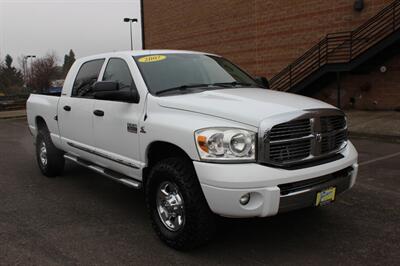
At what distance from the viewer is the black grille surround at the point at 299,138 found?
3.41 metres

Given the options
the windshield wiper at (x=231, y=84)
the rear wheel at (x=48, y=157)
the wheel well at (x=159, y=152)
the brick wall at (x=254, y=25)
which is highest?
the brick wall at (x=254, y=25)

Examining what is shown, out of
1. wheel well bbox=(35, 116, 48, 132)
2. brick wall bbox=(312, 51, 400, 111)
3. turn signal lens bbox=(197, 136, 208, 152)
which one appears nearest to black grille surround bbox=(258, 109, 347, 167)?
turn signal lens bbox=(197, 136, 208, 152)

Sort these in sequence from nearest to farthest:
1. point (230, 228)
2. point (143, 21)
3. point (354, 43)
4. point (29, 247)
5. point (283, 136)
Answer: point (283, 136) → point (29, 247) → point (230, 228) → point (354, 43) → point (143, 21)

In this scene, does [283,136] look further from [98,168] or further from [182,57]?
[98,168]

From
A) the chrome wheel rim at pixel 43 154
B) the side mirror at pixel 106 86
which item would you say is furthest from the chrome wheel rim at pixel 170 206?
the chrome wheel rim at pixel 43 154

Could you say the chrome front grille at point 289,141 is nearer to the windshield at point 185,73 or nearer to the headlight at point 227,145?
the headlight at point 227,145

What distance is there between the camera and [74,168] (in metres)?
7.45

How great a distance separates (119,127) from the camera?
181 inches

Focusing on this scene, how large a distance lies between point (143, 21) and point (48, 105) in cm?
2231

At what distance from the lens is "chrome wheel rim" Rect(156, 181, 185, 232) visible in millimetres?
3785

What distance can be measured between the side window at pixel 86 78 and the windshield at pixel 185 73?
3.05ft

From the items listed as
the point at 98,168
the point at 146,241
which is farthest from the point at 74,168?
the point at 146,241

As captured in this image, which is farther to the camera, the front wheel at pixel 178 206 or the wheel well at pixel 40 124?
the wheel well at pixel 40 124

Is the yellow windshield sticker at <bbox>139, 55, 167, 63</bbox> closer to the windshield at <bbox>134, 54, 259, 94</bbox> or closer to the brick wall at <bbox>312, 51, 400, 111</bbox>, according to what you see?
the windshield at <bbox>134, 54, 259, 94</bbox>
